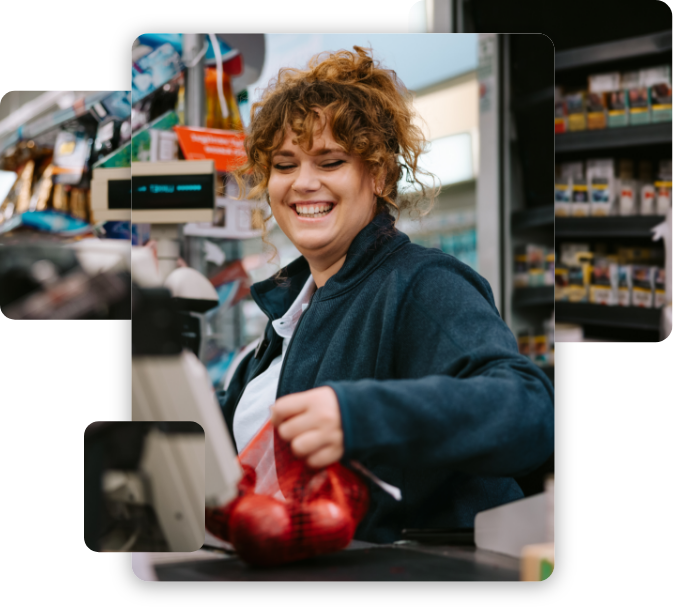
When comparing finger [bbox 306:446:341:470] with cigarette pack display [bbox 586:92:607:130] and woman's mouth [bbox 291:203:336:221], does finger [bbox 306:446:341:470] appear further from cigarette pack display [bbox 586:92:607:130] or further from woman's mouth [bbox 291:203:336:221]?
cigarette pack display [bbox 586:92:607:130]

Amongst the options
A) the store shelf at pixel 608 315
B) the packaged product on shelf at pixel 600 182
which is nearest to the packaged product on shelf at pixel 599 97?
the packaged product on shelf at pixel 600 182

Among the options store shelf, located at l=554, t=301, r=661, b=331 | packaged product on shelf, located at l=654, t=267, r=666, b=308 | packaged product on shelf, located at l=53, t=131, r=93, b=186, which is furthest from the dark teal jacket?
packaged product on shelf, located at l=654, t=267, r=666, b=308

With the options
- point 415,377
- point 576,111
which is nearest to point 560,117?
point 576,111

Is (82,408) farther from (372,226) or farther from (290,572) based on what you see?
(372,226)

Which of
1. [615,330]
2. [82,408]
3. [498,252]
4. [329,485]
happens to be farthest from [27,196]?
[615,330]

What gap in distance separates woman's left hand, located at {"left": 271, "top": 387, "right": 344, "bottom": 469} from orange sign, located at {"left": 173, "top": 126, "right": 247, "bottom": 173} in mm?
480

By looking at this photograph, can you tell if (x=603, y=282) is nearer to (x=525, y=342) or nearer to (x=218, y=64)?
(x=525, y=342)

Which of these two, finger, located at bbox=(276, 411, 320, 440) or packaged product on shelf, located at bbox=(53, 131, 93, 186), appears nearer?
finger, located at bbox=(276, 411, 320, 440)

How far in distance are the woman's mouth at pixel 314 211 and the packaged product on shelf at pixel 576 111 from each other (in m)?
0.67

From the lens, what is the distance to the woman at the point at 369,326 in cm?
114

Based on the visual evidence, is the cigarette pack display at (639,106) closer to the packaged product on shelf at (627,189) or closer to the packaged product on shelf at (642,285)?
the packaged product on shelf at (627,189)

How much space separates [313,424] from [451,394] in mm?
231

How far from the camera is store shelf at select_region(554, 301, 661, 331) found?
57.6 inches

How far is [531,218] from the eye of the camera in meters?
1.38
